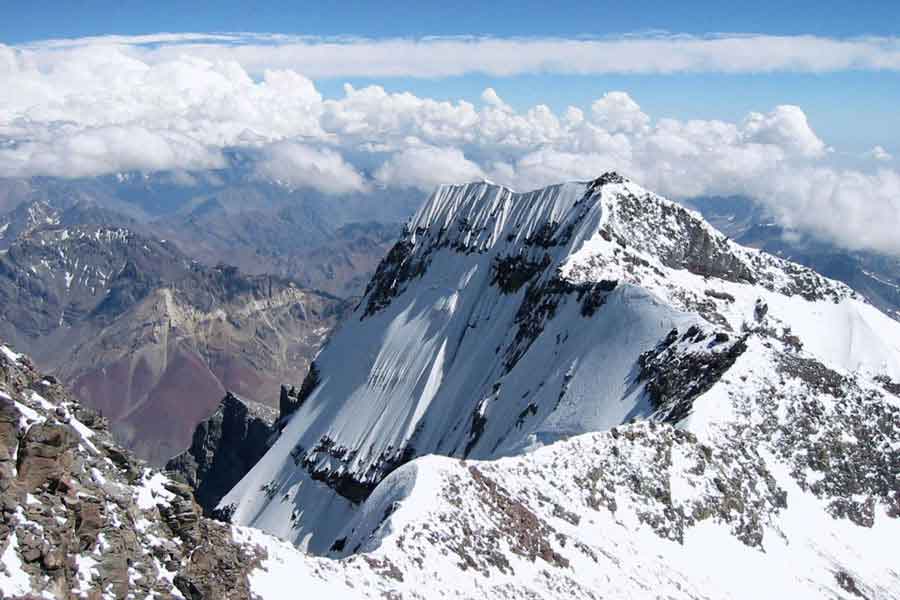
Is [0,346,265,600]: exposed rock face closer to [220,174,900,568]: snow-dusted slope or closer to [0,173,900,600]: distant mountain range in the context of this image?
[0,173,900,600]: distant mountain range

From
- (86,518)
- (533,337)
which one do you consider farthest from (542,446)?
(533,337)

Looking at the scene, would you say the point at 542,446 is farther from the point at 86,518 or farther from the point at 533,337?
the point at 533,337

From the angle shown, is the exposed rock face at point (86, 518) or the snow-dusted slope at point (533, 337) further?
the snow-dusted slope at point (533, 337)

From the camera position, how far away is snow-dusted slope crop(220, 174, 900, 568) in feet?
249

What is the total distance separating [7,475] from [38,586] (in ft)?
10.3

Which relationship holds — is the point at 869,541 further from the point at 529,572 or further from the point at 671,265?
the point at 671,265

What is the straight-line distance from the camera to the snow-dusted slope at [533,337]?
76000mm

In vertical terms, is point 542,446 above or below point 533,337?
above

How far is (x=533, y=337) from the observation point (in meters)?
107

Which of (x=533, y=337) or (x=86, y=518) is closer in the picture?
(x=86, y=518)

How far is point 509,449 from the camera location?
73.2 m

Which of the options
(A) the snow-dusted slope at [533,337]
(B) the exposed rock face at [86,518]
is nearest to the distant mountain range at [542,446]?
(B) the exposed rock face at [86,518]

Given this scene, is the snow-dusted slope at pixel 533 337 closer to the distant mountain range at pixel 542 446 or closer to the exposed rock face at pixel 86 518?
the distant mountain range at pixel 542 446

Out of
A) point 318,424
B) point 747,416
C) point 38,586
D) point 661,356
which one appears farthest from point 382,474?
point 38,586
